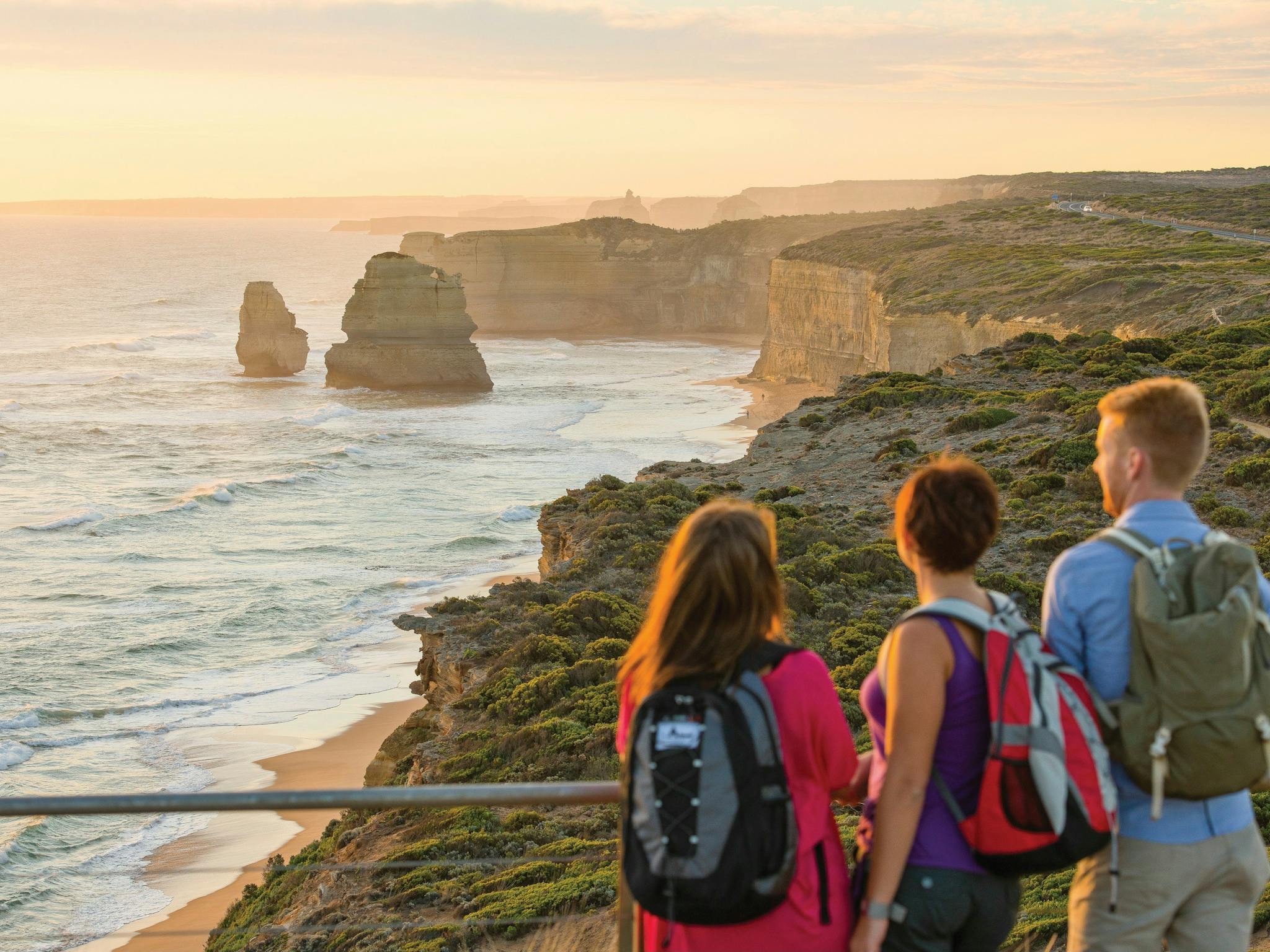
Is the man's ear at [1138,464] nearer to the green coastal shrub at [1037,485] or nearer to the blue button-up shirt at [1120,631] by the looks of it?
the blue button-up shirt at [1120,631]

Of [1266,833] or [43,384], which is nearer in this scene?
[1266,833]

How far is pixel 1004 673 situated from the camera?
2.81 m

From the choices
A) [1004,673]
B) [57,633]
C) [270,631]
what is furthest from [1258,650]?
[57,633]

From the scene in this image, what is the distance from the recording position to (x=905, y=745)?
2.81 meters

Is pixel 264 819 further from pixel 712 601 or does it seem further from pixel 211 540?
pixel 211 540

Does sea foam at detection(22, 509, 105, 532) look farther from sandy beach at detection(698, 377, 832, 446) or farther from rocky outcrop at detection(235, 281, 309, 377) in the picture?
rocky outcrop at detection(235, 281, 309, 377)

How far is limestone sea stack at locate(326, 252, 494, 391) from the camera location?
69.0 meters

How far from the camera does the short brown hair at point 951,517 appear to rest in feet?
9.61

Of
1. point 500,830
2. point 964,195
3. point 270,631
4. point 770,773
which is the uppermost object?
point 964,195

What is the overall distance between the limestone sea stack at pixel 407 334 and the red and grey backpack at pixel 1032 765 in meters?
68.0

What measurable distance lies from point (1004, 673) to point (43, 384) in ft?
259

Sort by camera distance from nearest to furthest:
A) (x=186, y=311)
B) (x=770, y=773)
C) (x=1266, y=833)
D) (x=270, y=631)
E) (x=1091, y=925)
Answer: (x=770, y=773) → (x=1091, y=925) → (x=1266, y=833) → (x=270, y=631) → (x=186, y=311)

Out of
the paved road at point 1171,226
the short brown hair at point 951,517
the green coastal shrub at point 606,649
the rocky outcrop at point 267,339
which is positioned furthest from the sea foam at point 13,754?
the rocky outcrop at point 267,339

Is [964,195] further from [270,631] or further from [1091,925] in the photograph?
[1091,925]
